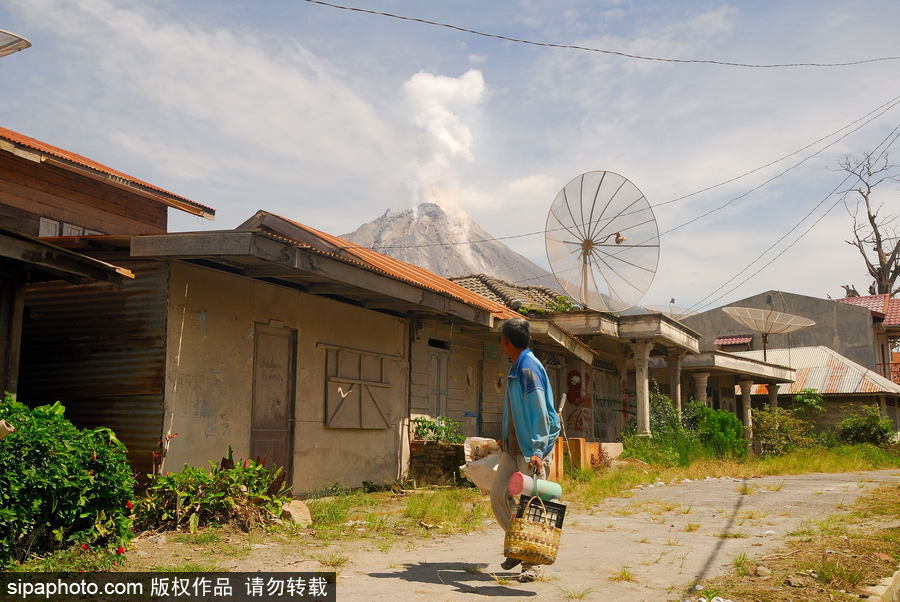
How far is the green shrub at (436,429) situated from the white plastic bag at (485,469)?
7.32m

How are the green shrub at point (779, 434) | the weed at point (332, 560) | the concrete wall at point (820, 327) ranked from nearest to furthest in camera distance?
the weed at point (332, 560) → the green shrub at point (779, 434) → the concrete wall at point (820, 327)

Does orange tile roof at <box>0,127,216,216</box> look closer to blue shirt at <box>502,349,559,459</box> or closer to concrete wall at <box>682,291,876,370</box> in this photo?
blue shirt at <box>502,349,559,459</box>

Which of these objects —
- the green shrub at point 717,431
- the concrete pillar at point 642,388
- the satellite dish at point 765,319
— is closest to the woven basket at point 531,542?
the concrete pillar at point 642,388

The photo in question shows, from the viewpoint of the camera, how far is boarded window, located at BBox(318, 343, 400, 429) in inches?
445

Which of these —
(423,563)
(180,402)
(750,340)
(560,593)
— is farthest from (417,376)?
(750,340)

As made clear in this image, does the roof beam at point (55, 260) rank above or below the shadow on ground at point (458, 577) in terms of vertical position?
above

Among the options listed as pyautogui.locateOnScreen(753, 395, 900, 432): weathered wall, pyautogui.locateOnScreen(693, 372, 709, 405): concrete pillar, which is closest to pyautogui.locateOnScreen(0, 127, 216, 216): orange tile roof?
pyautogui.locateOnScreen(693, 372, 709, 405): concrete pillar

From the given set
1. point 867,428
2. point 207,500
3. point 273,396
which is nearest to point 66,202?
point 273,396

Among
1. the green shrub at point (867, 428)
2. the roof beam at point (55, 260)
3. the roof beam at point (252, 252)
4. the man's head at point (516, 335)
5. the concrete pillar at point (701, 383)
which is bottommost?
the green shrub at point (867, 428)

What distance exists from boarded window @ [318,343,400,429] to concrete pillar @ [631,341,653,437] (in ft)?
25.0

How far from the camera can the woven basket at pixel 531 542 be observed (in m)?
5.14

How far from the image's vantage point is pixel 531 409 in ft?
18.3

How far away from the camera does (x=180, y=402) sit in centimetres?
876

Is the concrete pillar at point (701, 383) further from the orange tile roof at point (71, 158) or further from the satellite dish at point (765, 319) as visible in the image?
the orange tile roof at point (71, 158)
